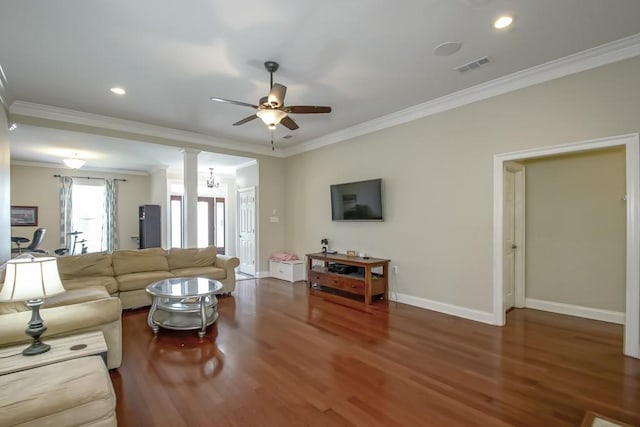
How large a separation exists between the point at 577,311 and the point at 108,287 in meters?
6.45

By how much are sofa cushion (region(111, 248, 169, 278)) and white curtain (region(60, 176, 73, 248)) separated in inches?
177

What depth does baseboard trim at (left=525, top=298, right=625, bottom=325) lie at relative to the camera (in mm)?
3934

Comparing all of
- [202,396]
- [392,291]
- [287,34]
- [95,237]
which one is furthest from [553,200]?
[95,237]

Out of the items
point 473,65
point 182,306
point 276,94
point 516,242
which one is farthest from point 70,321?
point 516,242

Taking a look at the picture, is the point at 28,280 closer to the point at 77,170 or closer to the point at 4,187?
the point at 4,187

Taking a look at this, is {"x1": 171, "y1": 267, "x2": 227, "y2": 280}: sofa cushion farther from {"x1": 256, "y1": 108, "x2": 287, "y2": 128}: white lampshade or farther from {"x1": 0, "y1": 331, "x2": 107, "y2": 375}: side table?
{"x1": 256, "y1": 108, "x2": 287, "y2": 128}: white lampshade

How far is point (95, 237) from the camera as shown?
8625 millimetres

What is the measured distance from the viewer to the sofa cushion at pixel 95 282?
4.21 metres

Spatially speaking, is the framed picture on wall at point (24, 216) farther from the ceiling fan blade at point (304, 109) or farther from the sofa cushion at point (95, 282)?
the ceiling fan blade at point (304, 109)

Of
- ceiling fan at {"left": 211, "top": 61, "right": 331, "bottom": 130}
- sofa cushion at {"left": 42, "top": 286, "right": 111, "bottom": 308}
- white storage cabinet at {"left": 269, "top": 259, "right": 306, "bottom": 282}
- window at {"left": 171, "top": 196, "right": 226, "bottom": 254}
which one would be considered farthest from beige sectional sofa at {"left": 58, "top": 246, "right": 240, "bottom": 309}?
window at {"left": 171, "top": 196, "right": 226, "bottom": 254}

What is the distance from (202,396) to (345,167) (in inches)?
177

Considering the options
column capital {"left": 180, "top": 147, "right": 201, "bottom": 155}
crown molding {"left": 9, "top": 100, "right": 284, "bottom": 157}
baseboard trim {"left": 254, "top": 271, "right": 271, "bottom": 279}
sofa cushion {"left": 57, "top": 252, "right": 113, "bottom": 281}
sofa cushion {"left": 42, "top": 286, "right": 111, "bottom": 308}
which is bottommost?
baseboard trim {"left": 254, "top": 271, "right": 271, "bottom": 279}

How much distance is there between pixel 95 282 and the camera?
4.35 meters

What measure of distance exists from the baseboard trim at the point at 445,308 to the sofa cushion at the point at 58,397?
3.94 metres
